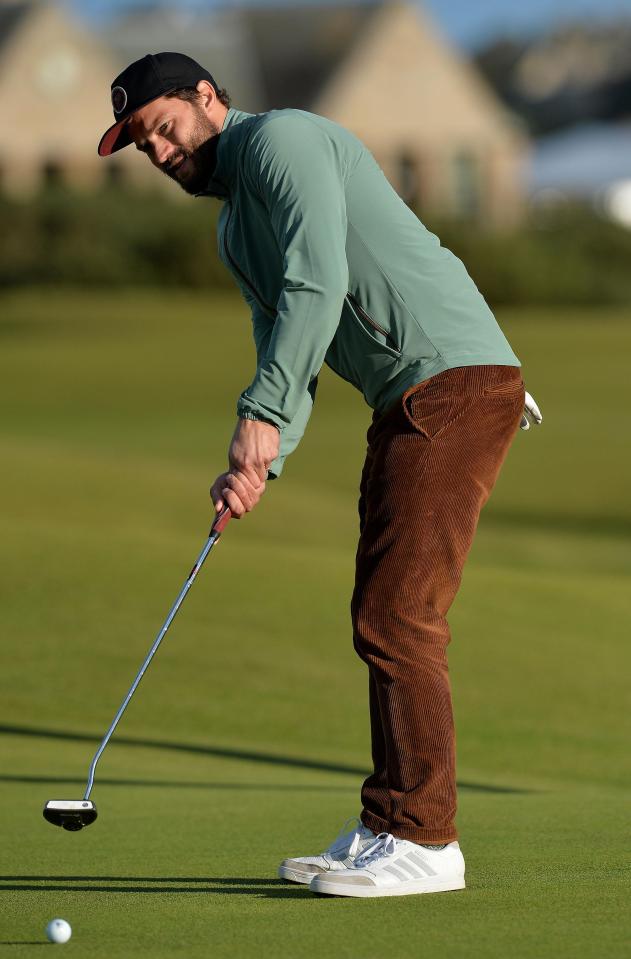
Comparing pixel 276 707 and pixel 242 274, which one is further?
pixel 276 707

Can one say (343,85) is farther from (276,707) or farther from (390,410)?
(390,410)

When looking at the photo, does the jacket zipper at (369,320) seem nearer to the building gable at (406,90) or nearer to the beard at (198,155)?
the beard at (198,155)

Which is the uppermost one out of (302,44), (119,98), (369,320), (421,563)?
(302,44)

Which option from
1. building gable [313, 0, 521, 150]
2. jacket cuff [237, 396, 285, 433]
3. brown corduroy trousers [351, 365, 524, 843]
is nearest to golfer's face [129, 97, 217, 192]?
jacket cuff [237, 396, 285, 433]

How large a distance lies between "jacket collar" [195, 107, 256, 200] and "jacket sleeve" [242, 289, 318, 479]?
0.34 meters

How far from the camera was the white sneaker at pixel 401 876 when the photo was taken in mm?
4391

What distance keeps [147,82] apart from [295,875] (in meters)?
2.06

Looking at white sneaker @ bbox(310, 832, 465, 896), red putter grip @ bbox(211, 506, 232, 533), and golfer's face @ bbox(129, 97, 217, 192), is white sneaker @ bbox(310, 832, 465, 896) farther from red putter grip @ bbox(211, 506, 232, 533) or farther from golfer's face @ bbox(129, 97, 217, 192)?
golfer's face @ bbox(129, 97, 217, 192)

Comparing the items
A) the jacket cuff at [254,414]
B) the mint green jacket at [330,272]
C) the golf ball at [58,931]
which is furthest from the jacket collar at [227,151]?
the golf ball at [58,931]

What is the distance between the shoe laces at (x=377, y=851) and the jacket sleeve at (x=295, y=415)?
978 mm

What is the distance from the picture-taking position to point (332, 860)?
15.0 ft

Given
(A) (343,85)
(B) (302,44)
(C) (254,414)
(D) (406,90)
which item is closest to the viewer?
(C) (254,414)

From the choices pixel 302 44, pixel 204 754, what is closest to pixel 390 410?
pixel 204 754

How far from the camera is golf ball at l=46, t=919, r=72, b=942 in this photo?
3805 mm
